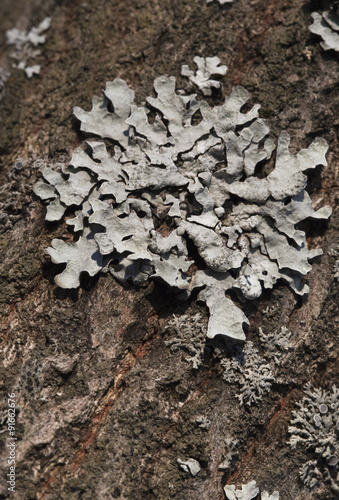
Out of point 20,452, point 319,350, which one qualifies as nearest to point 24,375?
point 20,452

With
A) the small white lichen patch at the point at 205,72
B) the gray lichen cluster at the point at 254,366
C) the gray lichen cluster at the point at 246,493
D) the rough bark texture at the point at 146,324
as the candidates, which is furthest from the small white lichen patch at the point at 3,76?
the gray lichen cluster at the point at 246,493

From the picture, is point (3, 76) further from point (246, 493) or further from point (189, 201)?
point (246, 493)

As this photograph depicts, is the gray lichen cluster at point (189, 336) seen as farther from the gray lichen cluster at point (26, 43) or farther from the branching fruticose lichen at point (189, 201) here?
the gray lichen cluster at point (26, 43)

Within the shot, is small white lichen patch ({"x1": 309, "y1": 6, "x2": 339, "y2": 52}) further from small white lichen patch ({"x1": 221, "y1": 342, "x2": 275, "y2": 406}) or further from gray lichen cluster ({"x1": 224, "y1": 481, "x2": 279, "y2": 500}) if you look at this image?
gray lichen cluster ({"x1": 224, "y1": 481, "x2": 279, "y2": 500})

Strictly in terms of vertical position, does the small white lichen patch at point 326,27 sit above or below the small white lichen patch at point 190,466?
above

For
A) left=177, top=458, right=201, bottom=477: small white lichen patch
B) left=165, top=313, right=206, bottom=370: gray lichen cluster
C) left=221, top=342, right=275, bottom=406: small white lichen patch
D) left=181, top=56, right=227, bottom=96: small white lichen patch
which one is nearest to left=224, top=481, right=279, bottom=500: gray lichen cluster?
left=177, top=458, right=201, bottom=477: small white lichen patch
